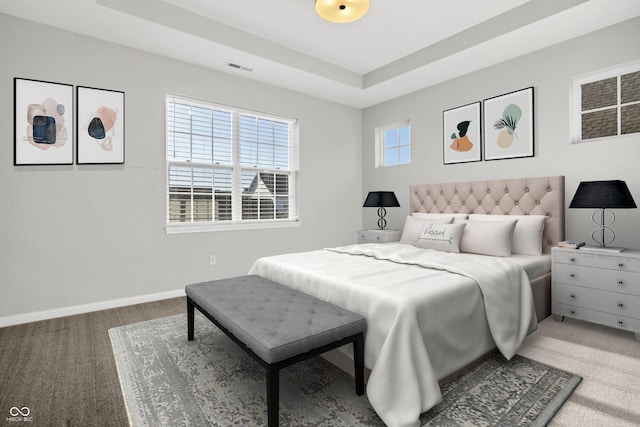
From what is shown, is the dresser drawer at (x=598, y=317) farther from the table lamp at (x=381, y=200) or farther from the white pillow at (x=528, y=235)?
the table lamp at (x=381, y=200)

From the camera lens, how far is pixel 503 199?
3.61 m

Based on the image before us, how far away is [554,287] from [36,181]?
4743mm

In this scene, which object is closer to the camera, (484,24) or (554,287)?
(554,287)

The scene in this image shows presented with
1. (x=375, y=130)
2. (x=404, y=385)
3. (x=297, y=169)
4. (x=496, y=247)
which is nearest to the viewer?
(x=404, y=385)

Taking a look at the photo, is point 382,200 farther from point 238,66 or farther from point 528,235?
point 238,66

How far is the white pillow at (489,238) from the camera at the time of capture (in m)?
3.11

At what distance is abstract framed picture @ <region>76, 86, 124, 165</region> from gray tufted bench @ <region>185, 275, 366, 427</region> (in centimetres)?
194

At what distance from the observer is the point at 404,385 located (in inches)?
61.7

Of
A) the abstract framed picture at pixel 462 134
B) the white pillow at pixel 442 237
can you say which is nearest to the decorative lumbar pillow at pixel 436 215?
the white pillow at pixel 442 237

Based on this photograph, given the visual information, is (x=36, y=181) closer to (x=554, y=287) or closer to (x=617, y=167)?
(x=554, y=287)

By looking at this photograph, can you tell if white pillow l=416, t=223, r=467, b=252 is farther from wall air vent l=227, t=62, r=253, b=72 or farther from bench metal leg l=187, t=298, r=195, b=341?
wall air vent l=227, t=62, r=253, b=72

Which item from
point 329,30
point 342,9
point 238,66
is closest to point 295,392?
point 342,9

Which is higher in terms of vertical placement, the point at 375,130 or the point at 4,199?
the point at 375,130

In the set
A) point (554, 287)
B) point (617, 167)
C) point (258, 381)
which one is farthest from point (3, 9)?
point (617, 167)
